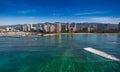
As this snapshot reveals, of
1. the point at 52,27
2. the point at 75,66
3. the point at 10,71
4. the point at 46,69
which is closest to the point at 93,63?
the point at 75,66

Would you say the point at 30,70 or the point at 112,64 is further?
the point at 112,64

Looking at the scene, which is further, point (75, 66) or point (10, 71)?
point (75, 66)

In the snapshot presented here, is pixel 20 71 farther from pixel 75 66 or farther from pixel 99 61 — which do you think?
pixel 99 61

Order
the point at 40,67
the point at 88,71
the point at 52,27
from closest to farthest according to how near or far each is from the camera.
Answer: the point at 88,71
the point at 40,67
the point at 52,27

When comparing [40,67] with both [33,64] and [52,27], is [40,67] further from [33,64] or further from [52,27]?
[52,27]

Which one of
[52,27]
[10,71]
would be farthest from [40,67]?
[52,27]

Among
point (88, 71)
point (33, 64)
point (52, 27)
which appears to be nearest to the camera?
point (88, 71)

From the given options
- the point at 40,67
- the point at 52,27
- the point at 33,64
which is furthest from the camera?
→ the point at 52,27

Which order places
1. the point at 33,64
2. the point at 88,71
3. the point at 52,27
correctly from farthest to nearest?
the point at 52,27 → the point at 33,64 → the point at 88,71
